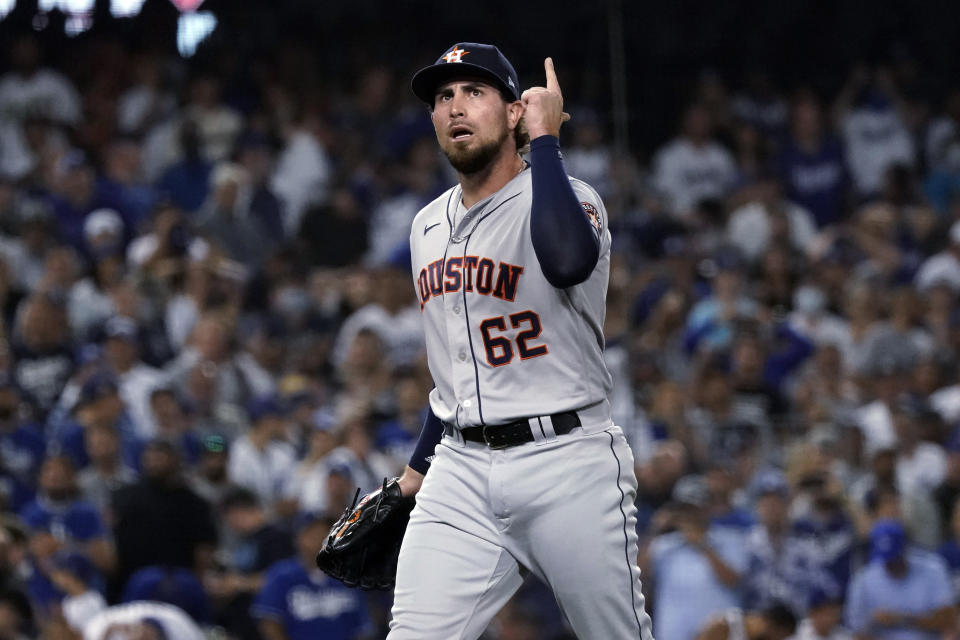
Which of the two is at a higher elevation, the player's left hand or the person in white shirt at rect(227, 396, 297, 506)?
the player's left hand

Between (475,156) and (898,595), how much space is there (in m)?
4.46

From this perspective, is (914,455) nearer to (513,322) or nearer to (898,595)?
(898,595)

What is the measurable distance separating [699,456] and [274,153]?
4.04 m

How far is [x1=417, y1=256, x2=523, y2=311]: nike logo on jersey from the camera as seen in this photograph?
3.15m

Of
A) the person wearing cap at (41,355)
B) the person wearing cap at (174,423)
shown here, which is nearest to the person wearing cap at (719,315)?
the person wearing cap at (174,423)

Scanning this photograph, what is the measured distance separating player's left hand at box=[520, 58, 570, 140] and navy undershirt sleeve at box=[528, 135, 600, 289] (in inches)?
3.4

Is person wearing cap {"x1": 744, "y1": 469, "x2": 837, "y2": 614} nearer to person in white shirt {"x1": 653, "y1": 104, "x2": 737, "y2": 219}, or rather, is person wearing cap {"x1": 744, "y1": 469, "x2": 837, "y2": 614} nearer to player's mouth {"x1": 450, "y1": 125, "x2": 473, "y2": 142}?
person in white shirt {"x1": 653, "y1": 104, "x2": 737, "y2": 219}

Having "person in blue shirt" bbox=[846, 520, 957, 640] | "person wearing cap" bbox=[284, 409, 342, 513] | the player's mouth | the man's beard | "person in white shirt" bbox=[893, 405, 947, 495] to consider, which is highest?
the player's mouth

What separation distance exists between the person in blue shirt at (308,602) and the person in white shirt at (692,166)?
15.7 ft

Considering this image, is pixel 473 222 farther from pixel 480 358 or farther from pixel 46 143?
pixel 46 143

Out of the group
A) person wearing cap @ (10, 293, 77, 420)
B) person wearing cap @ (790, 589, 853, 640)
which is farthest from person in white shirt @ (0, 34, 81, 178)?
person wearing cap @ (790, 589, 853, 640)

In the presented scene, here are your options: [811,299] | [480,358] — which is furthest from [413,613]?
[811,299]

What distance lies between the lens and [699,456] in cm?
757

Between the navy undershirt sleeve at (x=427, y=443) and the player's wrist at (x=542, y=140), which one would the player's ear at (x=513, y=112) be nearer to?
the player's wrist at (x=542, y=140)
